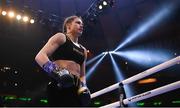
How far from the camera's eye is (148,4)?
9.38m

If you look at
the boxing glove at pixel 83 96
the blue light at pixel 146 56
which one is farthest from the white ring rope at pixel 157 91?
the blue light at pixel 146 56

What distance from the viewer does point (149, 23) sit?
10.2 m

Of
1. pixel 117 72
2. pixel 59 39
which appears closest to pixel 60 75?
pixel 59 39

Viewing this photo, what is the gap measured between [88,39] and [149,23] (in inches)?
99.7

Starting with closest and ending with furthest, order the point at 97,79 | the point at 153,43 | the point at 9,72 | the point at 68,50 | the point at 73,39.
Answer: the point at 68,50 → the point at 73,39 → the point at 153,43 → the point at 9,72 → the point at 97,79

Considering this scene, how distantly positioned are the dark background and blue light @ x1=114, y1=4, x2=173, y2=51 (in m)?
0.18

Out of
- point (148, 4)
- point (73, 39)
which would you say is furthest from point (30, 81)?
point (73, 39)

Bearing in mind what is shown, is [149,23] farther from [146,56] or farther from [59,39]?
[59,39]

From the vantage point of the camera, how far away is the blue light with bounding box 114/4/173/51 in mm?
9438

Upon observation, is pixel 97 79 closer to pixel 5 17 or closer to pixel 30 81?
pixel 30 81

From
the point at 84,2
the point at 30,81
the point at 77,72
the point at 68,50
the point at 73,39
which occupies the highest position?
the point at 84,2

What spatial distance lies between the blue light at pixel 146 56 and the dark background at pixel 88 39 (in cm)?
24

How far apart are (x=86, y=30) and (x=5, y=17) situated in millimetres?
2771

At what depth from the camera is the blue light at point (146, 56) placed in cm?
1146
